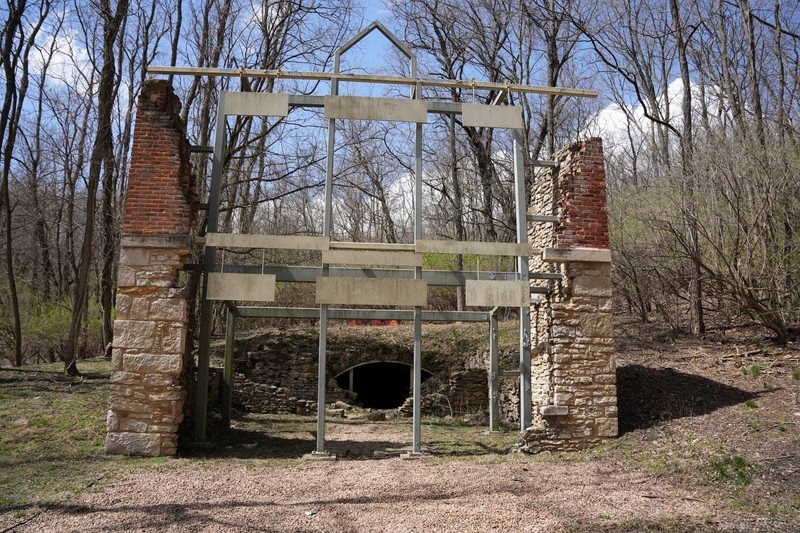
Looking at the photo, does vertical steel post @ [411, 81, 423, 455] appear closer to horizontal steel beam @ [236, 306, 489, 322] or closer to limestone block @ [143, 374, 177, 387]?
horizontal steel beam @ [236, 306, 489, 322]

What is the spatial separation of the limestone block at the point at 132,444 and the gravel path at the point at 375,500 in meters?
0.63

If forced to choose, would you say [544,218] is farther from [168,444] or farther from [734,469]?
[168,444]

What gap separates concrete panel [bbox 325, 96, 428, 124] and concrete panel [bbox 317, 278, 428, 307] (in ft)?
8.56

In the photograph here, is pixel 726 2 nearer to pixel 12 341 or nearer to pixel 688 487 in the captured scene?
pixel 688 487

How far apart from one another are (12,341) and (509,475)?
17171mm

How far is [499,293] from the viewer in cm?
888

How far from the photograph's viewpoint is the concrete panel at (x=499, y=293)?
8797mm

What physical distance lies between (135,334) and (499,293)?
545 cm

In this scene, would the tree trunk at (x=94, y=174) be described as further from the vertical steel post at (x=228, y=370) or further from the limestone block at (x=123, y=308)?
the limestone block at (x=123, y=308)

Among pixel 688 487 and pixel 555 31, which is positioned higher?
pixel 555 31

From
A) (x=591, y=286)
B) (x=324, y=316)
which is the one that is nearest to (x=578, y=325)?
(x=591, y=286)

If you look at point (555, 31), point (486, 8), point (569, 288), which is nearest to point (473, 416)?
point (569, 288)

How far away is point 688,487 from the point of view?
641 cm

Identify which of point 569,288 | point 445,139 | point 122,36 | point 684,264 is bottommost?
point 569,288
